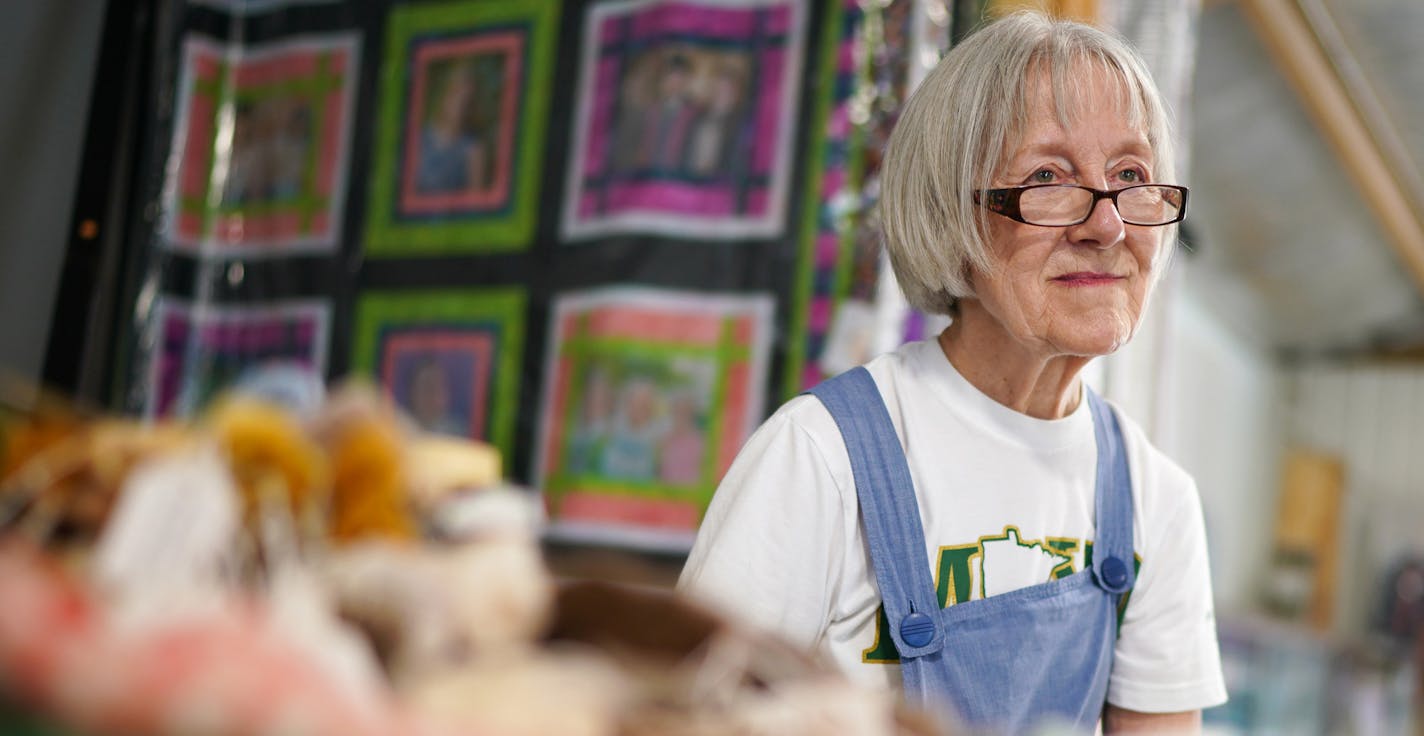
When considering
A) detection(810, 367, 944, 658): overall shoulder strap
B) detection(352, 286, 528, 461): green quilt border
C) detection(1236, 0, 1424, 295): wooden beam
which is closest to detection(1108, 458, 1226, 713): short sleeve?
detection(810, 367, 944, 658): overall shoulder strap

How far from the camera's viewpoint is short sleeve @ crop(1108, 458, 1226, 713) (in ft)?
4.07

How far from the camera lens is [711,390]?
2006mm

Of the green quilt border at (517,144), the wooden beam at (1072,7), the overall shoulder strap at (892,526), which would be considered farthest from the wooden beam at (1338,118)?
the overall shoulder strap at (892,526)

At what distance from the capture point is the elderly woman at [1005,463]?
1108mm

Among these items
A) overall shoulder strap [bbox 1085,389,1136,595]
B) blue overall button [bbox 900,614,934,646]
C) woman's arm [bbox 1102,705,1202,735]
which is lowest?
woman's arm [bbox 1102,705,1202,735]

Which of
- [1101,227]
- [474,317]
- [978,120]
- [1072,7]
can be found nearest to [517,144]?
[474,317]

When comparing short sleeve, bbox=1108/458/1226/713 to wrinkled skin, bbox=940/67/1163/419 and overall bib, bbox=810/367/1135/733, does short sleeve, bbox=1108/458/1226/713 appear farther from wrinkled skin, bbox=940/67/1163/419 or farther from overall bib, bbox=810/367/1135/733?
wrinkled skin, bbox=940/67/1163/419

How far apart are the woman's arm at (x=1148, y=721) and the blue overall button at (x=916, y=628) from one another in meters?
0.29

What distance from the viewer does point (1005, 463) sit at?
1196 millimetres

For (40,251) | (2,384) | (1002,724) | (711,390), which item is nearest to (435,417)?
(711,390)

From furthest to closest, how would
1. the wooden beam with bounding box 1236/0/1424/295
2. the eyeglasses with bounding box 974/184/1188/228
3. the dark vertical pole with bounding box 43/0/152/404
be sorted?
the wooden beam with bounding box 1236/0/1424/295 → the dark vertical pole with bounding box 43/0/152/404 → the eyeglasses with bounding box 974/184/1188/228

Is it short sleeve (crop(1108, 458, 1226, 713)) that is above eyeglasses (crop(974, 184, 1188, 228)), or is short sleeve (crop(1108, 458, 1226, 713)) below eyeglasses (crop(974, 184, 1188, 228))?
below

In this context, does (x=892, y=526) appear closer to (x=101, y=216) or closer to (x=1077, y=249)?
(x=1077, y=249)

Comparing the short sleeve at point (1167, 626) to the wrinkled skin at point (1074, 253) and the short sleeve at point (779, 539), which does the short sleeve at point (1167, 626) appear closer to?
the wrinkled skin at point (1074, 253)
